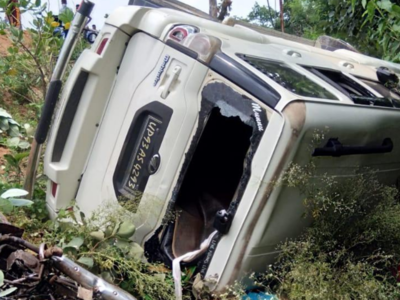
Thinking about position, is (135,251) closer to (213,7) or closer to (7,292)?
(7,292)

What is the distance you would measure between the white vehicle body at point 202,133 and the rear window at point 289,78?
12 mm

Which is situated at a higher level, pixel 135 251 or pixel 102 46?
pixel 102 46

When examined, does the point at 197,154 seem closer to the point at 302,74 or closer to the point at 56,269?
the point at 302,74

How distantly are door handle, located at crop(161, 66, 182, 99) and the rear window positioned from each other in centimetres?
36

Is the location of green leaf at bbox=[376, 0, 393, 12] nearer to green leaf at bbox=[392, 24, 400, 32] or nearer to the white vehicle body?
green leaf at bbox=[392, 24, 400, 32]

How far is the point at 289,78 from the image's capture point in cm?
299

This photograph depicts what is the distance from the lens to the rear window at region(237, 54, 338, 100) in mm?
2850

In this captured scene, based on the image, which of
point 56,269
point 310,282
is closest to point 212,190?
point 310,282

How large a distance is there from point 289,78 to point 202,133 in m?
0.58

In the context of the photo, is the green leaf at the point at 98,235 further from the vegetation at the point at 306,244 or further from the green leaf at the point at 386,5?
the green leaf at the point at 386,5

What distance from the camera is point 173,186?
301cm

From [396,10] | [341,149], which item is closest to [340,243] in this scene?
[341,149]

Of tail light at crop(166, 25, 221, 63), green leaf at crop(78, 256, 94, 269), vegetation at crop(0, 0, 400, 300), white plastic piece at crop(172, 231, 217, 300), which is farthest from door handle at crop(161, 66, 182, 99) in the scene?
green leaf at crop(78, 256, 94, 269)

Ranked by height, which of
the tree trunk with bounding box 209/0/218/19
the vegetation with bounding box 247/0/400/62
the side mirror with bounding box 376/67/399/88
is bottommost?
the tree trunk with bounding box 209/0/218/19
